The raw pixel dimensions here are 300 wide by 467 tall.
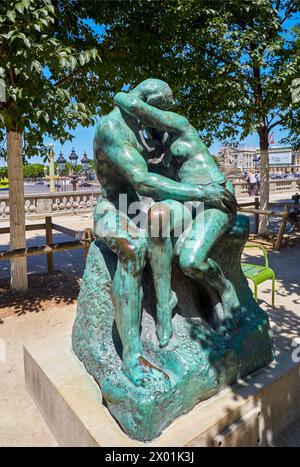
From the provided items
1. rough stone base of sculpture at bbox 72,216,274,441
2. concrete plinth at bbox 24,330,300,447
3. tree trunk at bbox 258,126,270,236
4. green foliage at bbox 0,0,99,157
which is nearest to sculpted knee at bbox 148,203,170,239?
rough stone base of sculpture at bbox 72,216,274,441

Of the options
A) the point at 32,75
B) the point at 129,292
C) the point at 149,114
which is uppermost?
the point at 32,75

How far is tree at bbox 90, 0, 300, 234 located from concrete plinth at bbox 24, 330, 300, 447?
4495 mm

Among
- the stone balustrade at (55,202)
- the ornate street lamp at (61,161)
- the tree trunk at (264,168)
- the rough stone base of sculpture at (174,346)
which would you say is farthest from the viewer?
the ornate street lamp at (61,161)

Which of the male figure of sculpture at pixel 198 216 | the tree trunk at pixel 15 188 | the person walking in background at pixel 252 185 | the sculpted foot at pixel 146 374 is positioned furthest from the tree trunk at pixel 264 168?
the person walking in background at pixel 252 185

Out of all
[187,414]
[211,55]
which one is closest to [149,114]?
[187,414]

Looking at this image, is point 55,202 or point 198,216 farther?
point 55,202

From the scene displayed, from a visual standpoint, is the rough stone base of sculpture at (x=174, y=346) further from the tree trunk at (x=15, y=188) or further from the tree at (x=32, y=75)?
the tree trunk at (x=15, y=188)

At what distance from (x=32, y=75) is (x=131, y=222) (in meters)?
2.50

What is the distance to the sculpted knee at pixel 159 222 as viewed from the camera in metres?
2.52

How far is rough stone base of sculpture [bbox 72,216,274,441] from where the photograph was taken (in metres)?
2.30

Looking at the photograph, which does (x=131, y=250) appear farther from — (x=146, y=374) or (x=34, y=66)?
(x=34, y=66)

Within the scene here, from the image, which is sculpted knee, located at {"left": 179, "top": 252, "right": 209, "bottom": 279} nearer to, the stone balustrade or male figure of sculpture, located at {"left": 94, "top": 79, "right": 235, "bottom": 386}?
male figure of sculpture, located at {"left": 94, "top": 79, "right": 235, "bottom": 386}

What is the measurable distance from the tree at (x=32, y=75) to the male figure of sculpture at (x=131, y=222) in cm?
181

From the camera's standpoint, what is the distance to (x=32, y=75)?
426cm
